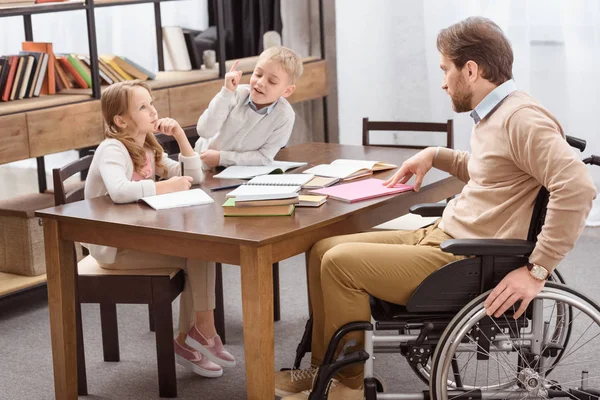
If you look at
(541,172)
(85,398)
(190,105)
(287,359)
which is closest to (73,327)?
(85,398)

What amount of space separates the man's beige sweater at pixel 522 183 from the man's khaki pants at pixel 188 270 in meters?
0.77

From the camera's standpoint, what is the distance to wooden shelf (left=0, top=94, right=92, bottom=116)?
142 inches

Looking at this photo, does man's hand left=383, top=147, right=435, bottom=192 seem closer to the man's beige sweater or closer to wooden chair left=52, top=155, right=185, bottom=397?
the man's beige sweater

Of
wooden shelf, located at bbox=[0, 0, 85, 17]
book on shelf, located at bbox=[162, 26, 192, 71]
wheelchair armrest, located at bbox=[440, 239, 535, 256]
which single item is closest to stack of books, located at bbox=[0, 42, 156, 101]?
wooden shelf, located at bbox=[0, 0, 85, 17]

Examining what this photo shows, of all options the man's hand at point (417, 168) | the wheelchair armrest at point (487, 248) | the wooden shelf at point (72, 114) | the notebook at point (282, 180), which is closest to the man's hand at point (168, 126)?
the notebook at point (282, 180)

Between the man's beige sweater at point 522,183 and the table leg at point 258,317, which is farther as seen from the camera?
the table leg at point 258,317

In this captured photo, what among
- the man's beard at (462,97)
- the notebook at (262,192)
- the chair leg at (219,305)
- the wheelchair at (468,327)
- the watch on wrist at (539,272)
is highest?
the man's beard at (462,97)

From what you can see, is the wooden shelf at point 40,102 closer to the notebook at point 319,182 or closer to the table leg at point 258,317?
the notebook at point 319,182

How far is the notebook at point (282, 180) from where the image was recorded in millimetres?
2732

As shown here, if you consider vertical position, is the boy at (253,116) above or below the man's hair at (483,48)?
below

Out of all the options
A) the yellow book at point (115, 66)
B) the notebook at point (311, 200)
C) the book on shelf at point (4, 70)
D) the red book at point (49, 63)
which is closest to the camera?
the notebook at point (311, 200)

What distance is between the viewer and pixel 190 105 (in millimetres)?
4270

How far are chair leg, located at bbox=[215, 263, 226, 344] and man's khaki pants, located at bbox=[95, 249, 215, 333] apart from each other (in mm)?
225

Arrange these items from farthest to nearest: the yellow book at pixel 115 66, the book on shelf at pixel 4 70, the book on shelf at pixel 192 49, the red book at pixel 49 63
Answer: the book on shelf at pixel 192 49 → the yellow book at pixel 115 66 → the red book at pixel 49 63 → the book on shelf at pixel 4 70
